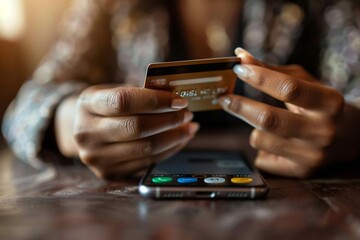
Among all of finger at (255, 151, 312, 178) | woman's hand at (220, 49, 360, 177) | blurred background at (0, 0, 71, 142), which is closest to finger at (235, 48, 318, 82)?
woman's hand at (220, 49, 360, 177)

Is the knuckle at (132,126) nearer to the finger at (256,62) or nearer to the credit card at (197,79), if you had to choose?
the credit card at (197,79)

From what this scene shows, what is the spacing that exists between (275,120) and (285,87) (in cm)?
4

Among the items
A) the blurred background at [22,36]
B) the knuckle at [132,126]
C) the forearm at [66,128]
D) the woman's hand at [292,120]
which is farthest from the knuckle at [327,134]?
the blurred background at [22,36]

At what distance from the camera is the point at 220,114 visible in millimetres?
927

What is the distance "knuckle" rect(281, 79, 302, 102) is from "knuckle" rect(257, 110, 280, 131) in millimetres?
28

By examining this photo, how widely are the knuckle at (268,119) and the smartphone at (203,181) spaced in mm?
57

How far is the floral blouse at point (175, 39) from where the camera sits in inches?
36.2

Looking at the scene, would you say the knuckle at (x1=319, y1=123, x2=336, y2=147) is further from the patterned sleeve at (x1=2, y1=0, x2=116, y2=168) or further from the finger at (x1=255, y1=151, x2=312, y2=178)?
the patterned sleeve at (x1=2, y1=0, x2=116, y2=168)

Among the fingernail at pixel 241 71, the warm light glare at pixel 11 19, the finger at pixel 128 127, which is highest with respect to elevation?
the warm light glare at pixel 11 19

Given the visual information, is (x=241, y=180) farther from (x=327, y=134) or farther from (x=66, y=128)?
(x=66, y=128)

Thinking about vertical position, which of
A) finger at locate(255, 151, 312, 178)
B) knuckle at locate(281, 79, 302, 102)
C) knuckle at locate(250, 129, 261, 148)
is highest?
knuckle at locate(281, 79, 302, 102)

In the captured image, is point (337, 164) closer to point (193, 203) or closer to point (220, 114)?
point (193, 203)

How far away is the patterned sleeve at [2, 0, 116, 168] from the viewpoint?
2.21ft

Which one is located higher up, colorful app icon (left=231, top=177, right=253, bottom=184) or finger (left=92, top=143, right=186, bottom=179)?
colorful app icon (left=231, top=177, right=253, bottom=184)
